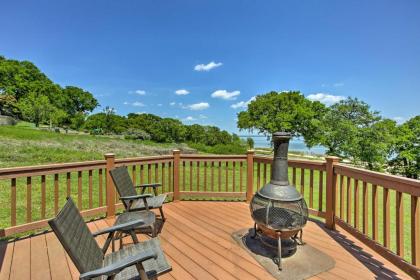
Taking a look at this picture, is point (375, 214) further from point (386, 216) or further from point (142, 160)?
point (142, 160)

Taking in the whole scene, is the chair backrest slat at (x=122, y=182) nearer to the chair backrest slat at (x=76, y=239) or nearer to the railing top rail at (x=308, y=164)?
the chair backrest slat at (x=76, y=239)

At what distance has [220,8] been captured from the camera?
29.2ft

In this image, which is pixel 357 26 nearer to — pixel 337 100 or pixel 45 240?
pixel 45 240

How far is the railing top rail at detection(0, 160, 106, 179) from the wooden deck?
36.3 inches

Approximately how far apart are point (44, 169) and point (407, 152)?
2650 cm

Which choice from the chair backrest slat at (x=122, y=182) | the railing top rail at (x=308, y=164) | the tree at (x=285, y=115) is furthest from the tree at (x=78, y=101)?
the railing top rail at (x=308, y=164)

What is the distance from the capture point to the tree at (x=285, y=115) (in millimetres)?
20078

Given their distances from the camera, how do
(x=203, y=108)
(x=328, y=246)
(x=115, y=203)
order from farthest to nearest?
(x=203, y=108) < (x=115, y=203) < (x=328, y=246)

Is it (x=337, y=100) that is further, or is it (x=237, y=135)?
(x=237, y=135)

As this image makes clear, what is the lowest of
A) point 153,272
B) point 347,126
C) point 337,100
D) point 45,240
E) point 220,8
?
point 45,240

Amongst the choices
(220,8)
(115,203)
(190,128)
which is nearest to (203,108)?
(190,128)

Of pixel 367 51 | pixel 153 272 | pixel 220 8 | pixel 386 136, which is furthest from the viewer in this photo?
pixel 386 136

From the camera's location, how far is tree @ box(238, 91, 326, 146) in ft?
65.9

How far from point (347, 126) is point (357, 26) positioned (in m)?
12.0
